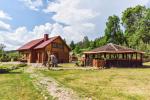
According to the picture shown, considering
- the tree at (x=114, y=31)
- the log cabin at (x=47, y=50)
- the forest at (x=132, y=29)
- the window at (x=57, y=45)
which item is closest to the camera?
the log cabin at (x=47, y=50)

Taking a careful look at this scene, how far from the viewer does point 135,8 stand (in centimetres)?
7969

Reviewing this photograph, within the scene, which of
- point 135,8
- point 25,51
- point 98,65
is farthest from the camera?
point 135,8

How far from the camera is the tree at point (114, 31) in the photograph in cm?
8638

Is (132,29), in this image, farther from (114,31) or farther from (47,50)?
(47,50)

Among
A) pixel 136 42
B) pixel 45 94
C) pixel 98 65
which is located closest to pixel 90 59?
pixel 98 65

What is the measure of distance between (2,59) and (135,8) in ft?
130

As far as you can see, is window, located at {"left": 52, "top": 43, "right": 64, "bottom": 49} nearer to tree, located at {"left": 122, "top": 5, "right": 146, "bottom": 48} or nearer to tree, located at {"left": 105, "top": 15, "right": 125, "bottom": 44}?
tree, located at {"left": 122, "top": 5, "right": 146, "bottom": 48}

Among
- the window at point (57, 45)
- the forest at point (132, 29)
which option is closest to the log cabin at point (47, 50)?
the window at point (57, 45)

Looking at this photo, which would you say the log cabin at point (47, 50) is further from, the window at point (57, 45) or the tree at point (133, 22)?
the tree at point (133, 22)

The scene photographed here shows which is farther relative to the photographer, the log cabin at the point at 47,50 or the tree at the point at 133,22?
the tree at the point at 133,22

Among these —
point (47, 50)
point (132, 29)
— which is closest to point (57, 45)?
point (47, 50)

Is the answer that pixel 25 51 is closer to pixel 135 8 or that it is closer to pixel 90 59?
pixel 90 59

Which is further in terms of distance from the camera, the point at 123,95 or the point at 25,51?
the point at 25,51

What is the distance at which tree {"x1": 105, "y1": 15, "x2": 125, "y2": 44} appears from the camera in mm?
86375
